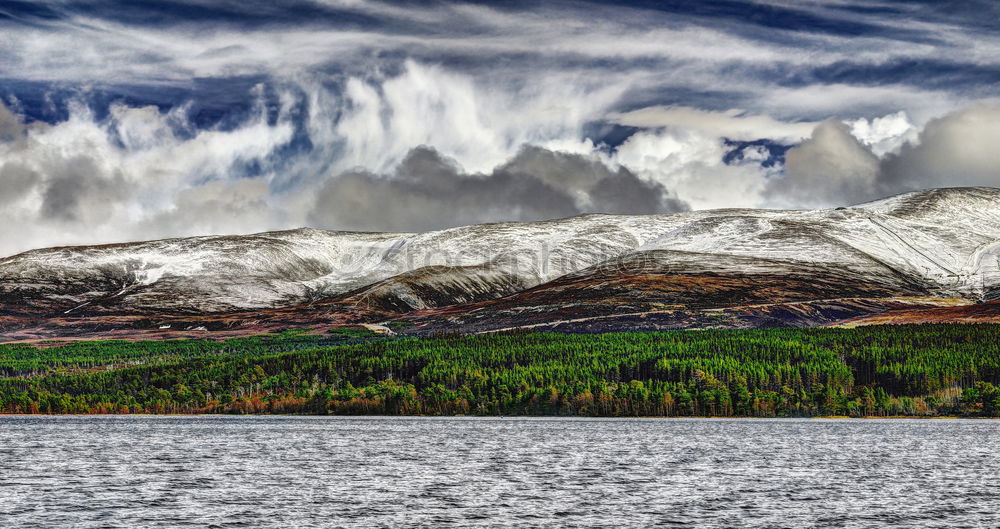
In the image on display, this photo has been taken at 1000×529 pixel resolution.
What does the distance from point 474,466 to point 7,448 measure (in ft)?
278

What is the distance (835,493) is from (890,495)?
5.77 metres

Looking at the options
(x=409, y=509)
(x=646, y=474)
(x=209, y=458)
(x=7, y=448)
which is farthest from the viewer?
(x=7, y=448)

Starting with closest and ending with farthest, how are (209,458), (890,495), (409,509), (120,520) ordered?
(120,520), (409,509), (890,495), (209,458)

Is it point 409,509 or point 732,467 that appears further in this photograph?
point 732,467

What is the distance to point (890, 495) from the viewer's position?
119000 mm

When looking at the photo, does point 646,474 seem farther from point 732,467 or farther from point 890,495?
point 890,495

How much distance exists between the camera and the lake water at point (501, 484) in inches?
3915

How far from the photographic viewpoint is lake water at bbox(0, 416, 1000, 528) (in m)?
99.4

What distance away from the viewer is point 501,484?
127438 mm

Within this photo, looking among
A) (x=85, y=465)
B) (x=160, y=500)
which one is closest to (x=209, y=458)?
(x=85, y=465)

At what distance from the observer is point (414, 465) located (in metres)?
153

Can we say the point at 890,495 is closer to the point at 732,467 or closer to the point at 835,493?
the point at 835,493

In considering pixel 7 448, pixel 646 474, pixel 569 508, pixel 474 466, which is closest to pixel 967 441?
pixel 646 474

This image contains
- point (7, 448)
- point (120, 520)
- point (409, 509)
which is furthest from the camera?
point (7, 448)
